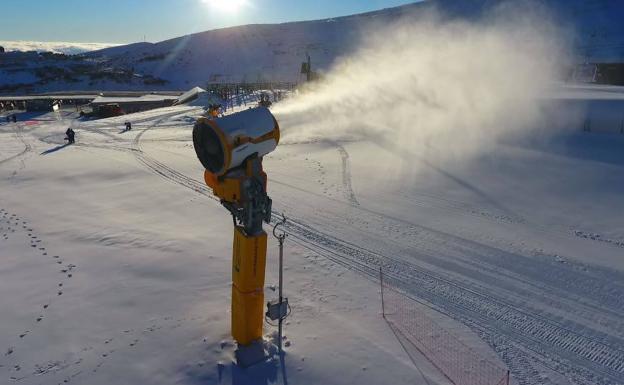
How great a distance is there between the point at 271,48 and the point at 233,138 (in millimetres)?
136133

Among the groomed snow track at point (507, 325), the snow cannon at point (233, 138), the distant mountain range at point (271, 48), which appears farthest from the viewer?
the distant mountain range at point (271, 48)

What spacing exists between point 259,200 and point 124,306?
412 cm

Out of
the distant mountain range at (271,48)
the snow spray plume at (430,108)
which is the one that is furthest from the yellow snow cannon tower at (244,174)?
the distant mountain range at (271,48)

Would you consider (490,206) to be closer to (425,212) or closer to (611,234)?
(425,212)

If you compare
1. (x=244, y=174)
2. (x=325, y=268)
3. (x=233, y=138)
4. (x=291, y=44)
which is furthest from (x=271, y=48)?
(x=233, y=138)

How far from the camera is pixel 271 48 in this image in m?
134

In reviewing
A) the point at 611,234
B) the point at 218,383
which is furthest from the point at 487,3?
the point at 218,383

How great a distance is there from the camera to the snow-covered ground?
6957 millimetres

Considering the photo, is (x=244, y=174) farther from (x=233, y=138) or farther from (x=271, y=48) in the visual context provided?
(x=271, y=48)

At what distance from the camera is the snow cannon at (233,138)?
585cm

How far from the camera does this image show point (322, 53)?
128m

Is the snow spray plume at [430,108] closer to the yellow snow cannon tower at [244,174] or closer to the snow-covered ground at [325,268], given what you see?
the snow-covered ground at [325,268]

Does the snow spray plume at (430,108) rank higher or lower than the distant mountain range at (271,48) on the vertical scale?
lower

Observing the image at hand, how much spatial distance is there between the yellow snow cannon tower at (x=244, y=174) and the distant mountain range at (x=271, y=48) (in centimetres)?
9153
